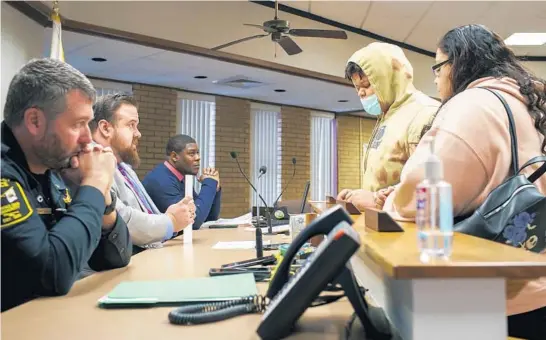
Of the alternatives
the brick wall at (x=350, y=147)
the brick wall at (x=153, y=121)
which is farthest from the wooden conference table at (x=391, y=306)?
the brick wall at (x=350, y=147)

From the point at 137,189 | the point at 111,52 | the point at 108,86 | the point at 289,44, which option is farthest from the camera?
the point at 108,86

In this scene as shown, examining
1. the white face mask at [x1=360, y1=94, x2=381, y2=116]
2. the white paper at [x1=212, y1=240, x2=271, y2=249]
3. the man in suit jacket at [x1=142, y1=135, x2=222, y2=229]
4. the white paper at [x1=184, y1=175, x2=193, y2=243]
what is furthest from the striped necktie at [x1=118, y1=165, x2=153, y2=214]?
the white face mask at [x1=360, y1=94, x2=381, y2=116]

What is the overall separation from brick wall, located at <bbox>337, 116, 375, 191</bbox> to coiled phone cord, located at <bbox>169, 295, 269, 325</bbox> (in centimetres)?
744

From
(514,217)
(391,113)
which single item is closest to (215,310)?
(514,217)

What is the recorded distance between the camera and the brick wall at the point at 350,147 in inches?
328

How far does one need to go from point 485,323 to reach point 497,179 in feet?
1.65

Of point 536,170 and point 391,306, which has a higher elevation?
point 536,170

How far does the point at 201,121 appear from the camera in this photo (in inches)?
261

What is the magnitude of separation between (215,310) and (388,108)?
5.66ft

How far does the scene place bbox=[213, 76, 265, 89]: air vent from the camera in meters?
5.77

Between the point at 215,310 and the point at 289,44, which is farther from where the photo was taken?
the point at 289,44

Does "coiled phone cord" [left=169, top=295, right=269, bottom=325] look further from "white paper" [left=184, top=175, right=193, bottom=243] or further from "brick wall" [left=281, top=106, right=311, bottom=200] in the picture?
"brick wall" [left=281, top=106, right=311, bottom=200]

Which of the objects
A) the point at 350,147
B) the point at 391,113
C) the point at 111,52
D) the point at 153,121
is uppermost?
the point at 111,52

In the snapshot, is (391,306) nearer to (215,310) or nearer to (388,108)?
(215,310)
